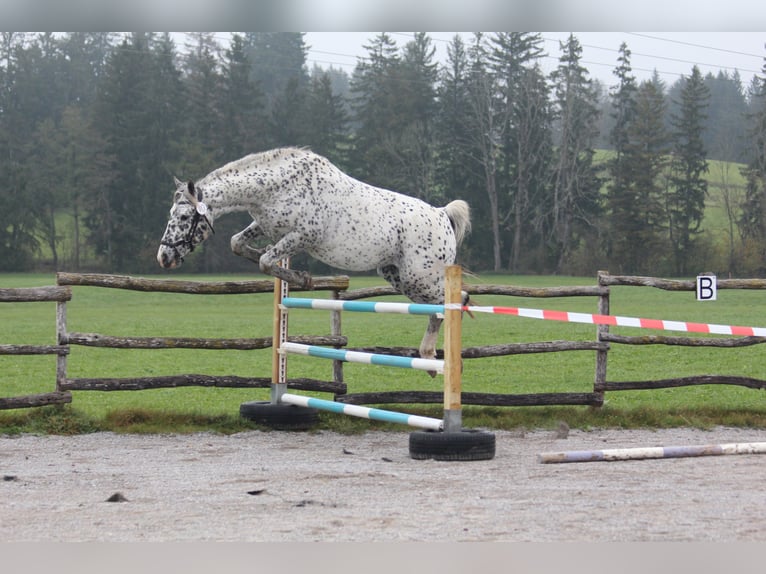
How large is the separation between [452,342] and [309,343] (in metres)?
2.18

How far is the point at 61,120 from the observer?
156 feet

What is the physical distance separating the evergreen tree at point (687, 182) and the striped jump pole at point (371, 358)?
3488 centimetres

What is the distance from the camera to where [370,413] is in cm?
580

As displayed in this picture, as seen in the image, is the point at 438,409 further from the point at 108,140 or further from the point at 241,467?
the point at 108,140

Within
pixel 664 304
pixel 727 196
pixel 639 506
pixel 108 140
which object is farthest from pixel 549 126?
pixel 639 506

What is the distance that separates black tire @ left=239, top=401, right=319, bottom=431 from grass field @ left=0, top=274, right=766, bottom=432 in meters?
0.13

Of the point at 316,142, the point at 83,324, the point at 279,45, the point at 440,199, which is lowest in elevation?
the point at 83,324

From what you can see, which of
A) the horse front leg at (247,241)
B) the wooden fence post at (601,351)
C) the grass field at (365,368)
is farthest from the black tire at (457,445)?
the wooden fence post at (601,351)

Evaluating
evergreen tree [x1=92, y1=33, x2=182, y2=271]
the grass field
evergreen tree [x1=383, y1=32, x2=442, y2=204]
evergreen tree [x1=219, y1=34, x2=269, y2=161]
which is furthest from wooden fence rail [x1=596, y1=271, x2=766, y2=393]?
evergreen tree [x1=219, y1=34, x2=269, y2=161]

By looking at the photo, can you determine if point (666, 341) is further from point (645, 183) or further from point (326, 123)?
point (326, 123)

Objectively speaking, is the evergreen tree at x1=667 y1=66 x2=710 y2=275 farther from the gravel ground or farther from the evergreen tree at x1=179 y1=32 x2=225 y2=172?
the gravel ground

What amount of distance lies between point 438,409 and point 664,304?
22208 mm

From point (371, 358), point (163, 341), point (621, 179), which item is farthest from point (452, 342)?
point (621, 179)

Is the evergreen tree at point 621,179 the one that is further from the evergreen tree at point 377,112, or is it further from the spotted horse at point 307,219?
the spotted horse at point 307,219
